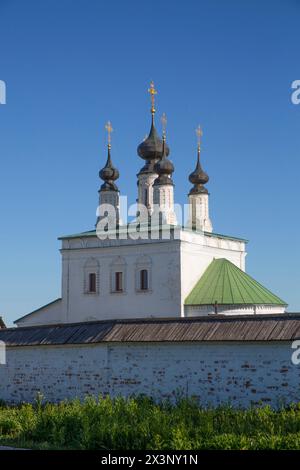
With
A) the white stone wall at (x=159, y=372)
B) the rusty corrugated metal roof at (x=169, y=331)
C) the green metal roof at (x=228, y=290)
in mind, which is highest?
the green metal roof at (x=228, y=290)

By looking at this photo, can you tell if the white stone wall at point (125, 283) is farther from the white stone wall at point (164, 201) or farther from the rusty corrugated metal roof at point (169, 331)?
the rusty corrugated metal roof at point (169, 331)

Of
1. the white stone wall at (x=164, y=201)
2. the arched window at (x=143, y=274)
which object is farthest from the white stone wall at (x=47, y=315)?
the white stone wall at (x=164, y=201)

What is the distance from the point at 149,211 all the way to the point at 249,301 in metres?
6.39

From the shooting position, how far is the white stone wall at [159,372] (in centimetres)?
1241

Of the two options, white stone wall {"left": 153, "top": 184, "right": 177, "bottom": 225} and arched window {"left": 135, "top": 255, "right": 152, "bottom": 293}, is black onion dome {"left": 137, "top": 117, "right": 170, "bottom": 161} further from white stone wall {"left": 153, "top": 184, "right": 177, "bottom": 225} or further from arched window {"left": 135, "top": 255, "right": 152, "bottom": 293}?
arched window {"left": 135, "top": 255, "right": 152, "bottom": 293}

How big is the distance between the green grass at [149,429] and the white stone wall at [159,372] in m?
0.87

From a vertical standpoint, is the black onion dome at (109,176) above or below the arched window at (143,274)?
above

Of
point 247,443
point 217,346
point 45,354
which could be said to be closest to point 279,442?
point 247,443

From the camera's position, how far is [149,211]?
29.7 m

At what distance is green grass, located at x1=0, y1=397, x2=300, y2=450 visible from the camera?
909 centimetres

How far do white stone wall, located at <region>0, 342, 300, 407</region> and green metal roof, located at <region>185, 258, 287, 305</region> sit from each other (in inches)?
410

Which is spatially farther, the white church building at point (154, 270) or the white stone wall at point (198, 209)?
the white stone wall at point (198, 209)

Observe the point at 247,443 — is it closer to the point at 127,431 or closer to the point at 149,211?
the point at 127,431

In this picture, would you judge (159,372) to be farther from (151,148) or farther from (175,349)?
(151,148)
